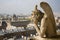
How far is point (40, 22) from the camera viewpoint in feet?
6.63

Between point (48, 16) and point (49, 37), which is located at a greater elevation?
point (48, 16)

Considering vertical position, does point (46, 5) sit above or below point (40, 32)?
above

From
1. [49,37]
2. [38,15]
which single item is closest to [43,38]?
[49,37]

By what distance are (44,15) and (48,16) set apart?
0.10 feet

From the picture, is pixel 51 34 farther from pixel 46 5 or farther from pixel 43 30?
pixel 46 5

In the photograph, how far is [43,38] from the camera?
6.32 feet

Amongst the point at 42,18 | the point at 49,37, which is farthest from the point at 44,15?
the point at 49,37

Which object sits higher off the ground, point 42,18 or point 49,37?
point 42,18

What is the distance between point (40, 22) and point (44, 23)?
2.1 inches

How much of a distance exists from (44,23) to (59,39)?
0.16 meters

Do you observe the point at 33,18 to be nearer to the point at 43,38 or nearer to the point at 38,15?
the point at 38,15

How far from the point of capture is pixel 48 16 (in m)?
1.99

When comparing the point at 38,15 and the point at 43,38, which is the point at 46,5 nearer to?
the point at 38,15

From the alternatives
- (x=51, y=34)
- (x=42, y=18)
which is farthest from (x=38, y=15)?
(x=51, y=34)
